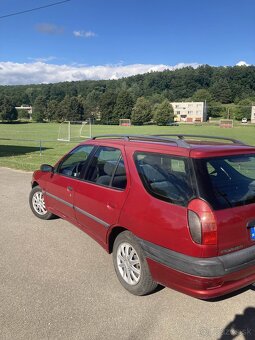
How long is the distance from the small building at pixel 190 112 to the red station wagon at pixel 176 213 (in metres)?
137

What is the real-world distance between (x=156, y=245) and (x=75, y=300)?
3.35 feet

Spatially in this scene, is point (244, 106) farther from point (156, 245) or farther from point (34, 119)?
point (156, 245)

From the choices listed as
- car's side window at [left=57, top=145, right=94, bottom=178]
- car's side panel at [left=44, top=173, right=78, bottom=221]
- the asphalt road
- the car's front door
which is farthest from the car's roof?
the asphalt road

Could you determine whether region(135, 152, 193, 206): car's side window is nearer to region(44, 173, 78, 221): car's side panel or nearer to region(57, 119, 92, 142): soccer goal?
region(44, 173, 78, 221): car's side panel

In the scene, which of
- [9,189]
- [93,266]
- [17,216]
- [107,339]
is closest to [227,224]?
[107,339]

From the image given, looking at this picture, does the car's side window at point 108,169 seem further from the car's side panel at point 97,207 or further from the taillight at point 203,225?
the taillight at point 203,225

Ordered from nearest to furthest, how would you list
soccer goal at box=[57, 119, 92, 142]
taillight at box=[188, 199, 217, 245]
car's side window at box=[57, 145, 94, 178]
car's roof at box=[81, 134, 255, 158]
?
taillight at box=[188, 199, 217, 245] → car's roof at box=[81, 134, 255, 158] → car's side window at box=[57, 145, 94, 178] → soccer goal at box=[57, 119, 92, 142]

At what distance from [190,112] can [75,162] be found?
140 metres

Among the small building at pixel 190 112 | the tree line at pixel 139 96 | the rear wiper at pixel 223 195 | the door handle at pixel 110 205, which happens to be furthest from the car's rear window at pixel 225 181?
the small building at pixel 190 112

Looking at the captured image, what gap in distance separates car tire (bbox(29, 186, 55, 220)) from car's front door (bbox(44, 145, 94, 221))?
447mm

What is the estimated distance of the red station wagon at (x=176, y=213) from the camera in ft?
9.80

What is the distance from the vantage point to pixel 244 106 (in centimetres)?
13562

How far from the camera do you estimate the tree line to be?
4531 inches

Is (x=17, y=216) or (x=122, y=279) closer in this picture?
(x=122, y=279)
